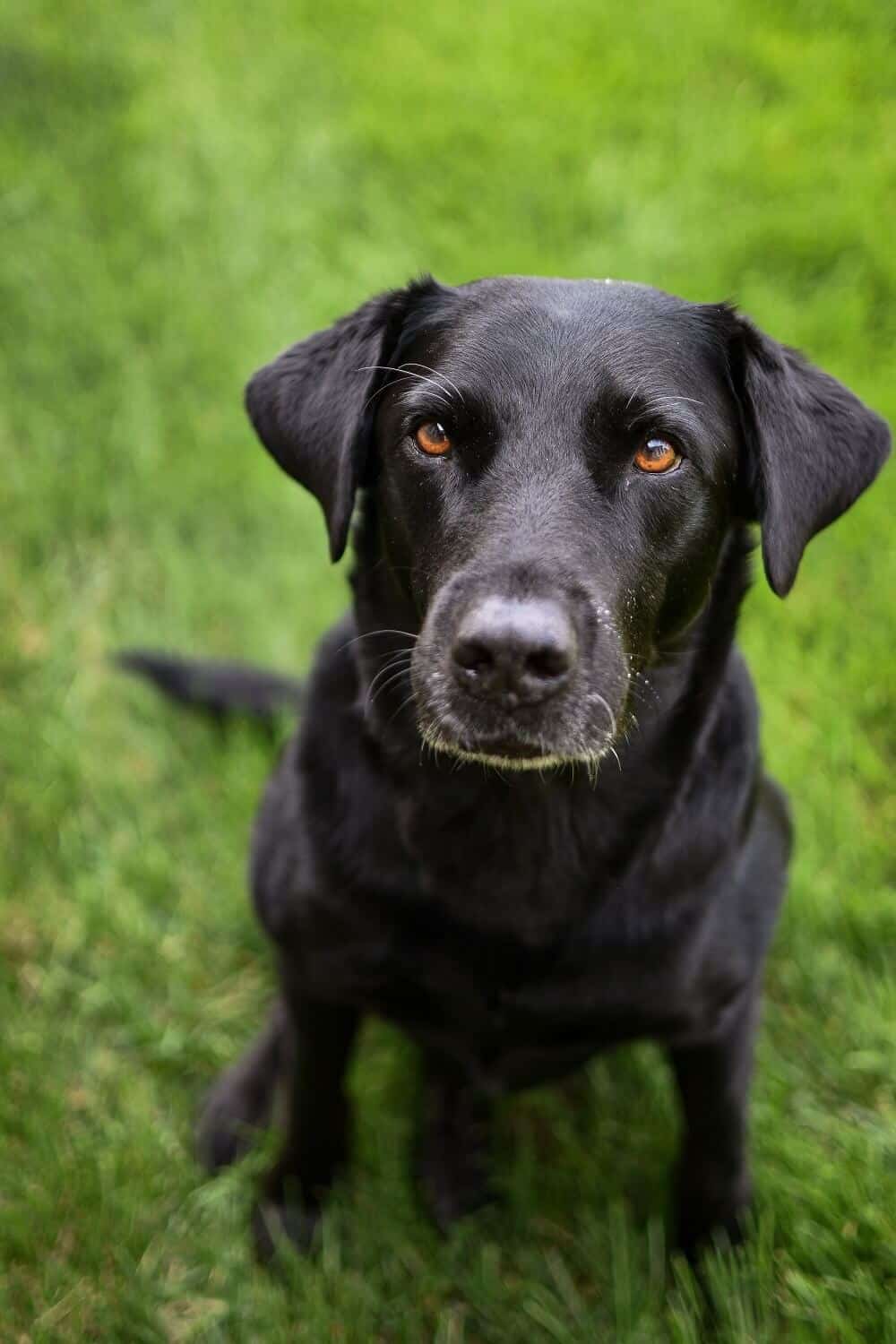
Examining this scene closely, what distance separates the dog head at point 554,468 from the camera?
70.6 inches

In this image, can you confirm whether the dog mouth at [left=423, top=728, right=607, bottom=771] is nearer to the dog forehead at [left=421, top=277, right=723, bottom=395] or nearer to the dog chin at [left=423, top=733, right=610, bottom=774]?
the dog chin at [left=423, top=733, right=610, bottom=774]

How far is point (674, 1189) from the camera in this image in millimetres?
2473

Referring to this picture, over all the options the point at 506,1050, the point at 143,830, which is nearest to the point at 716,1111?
the point at 506,1050

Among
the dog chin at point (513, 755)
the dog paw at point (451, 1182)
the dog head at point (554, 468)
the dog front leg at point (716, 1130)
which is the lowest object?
the dog paw at point (451, 1182)

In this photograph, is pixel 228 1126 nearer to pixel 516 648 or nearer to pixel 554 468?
pixel 516 648

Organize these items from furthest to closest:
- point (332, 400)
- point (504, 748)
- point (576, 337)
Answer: point (332, 400)
point (576, 337)
point (504, 748)

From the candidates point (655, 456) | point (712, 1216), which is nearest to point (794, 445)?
point (655, 456)

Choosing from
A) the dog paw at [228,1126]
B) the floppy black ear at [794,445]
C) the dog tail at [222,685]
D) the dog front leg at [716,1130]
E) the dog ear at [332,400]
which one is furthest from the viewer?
the dog tail at [222,685]

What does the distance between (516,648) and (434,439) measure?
47 centimetres

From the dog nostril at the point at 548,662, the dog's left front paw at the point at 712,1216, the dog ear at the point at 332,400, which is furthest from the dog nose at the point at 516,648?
the dog's left front paw at the point at 712,1216

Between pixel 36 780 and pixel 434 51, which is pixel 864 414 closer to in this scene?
pixel 36 780

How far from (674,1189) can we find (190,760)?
1776 millimetres

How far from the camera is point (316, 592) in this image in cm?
395

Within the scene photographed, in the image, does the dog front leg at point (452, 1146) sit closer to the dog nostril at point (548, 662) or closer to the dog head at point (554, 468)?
the dog head at point (554, 468)
